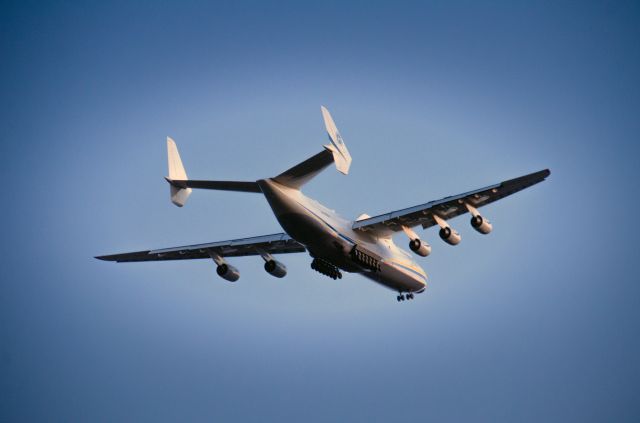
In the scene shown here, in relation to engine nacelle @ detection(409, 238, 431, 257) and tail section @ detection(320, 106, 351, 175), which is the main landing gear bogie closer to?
engine nacelle @ detection(409, 238, 431, 257)

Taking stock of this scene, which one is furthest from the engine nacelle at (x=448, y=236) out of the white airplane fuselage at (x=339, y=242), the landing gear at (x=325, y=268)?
the landing gear at (x=325, y=268)

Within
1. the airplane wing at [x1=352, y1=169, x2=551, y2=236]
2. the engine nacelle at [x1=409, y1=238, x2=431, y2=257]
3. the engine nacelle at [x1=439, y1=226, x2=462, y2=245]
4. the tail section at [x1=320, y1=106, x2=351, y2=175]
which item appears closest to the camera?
the tail section at [x1=320, y1=106, x2=351, y2=175]

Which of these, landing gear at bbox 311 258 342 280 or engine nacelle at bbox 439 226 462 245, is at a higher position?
engine nacelle at bbox 439 226 462 245

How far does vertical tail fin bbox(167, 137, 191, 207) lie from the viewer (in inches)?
784

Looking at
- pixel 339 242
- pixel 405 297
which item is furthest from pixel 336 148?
pixel 405 297

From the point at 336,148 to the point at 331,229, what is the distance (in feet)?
12.0

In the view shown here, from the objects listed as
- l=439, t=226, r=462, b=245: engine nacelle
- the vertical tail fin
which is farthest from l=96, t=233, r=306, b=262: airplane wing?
l=439, t=226, r=462, b=245: engine nacelle

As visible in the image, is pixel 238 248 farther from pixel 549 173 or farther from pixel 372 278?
pixel 549 173

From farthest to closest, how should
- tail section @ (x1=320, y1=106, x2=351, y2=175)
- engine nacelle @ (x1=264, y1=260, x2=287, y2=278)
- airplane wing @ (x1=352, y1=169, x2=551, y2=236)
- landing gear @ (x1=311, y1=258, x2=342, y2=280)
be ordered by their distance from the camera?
engine nacelle @ (x1=264, y1=260, x2=287, y2=278) < landing gear @ (x1=311, y1=258, x2=342, y2=280) < airplane wing @ (x1=352, y1=169, x2=551, y2=236) < tail section @ (x1=320, y1=106, x2=351, y2=175)

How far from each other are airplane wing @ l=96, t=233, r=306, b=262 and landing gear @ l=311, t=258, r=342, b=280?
1.01 meters

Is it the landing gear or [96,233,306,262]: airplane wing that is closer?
the landing gear

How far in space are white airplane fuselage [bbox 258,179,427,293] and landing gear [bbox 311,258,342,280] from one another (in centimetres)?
21

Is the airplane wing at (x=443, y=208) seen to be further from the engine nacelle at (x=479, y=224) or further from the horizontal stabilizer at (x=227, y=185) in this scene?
the horizontal stabilizer at (x=227, y=185)

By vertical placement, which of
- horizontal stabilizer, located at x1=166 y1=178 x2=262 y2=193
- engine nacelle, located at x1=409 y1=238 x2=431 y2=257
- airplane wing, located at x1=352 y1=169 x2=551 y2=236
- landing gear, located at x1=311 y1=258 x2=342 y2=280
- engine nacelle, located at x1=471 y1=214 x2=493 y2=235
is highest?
airplane wing, located at x1=352 y1=169 x2=551 y2=236
